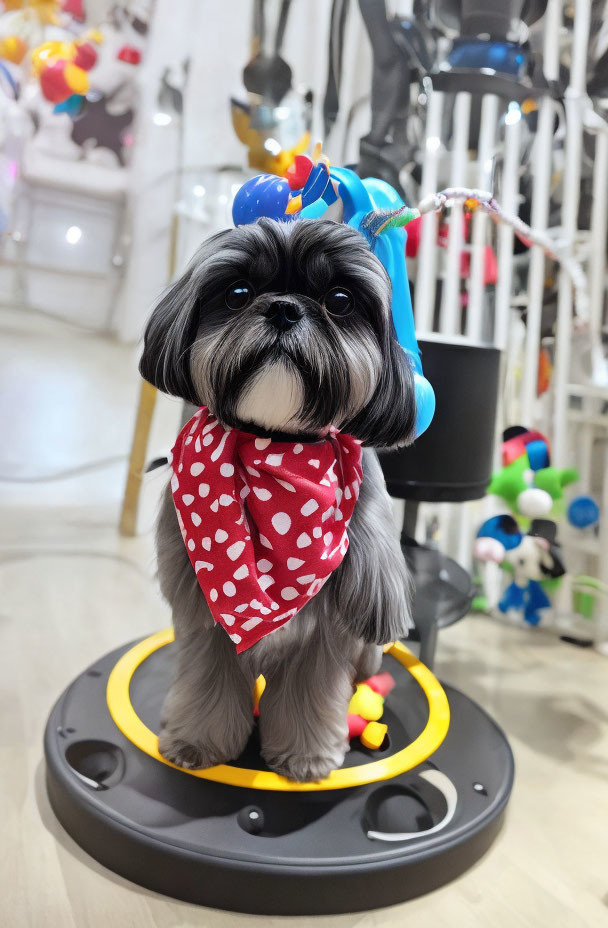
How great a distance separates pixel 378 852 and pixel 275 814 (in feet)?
0.47

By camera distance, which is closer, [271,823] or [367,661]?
[271,823]

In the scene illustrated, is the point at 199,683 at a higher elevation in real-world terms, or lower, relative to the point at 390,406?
lower

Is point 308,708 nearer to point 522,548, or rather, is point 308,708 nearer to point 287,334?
point 287,334

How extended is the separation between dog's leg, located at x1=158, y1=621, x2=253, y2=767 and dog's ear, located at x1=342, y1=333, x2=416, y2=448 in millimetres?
367

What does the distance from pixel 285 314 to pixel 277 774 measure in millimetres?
652

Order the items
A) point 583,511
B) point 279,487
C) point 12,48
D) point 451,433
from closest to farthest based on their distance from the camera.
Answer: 1. point 279,487
2. point 451,433
3. point 583,511
4. point 12,48

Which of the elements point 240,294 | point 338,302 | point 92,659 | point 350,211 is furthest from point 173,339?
point 92,659

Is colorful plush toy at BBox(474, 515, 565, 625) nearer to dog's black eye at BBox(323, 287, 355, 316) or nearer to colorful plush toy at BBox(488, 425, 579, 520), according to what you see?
colorful plush toy at BBox(488, 425, 579, 520)

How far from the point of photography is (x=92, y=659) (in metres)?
1.52

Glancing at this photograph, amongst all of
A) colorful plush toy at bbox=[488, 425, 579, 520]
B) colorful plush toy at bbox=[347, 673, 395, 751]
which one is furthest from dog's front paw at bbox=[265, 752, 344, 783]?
colorful plush toy at bbox=[488, 425, 579, 520]

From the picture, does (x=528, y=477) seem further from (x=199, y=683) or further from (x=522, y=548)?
(x=199, y=683)

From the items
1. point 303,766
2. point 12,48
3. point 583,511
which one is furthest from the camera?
point 12,48

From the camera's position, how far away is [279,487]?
0.87 metres

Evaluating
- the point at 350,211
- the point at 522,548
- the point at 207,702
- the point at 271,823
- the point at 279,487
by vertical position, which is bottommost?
the point at 271,823
